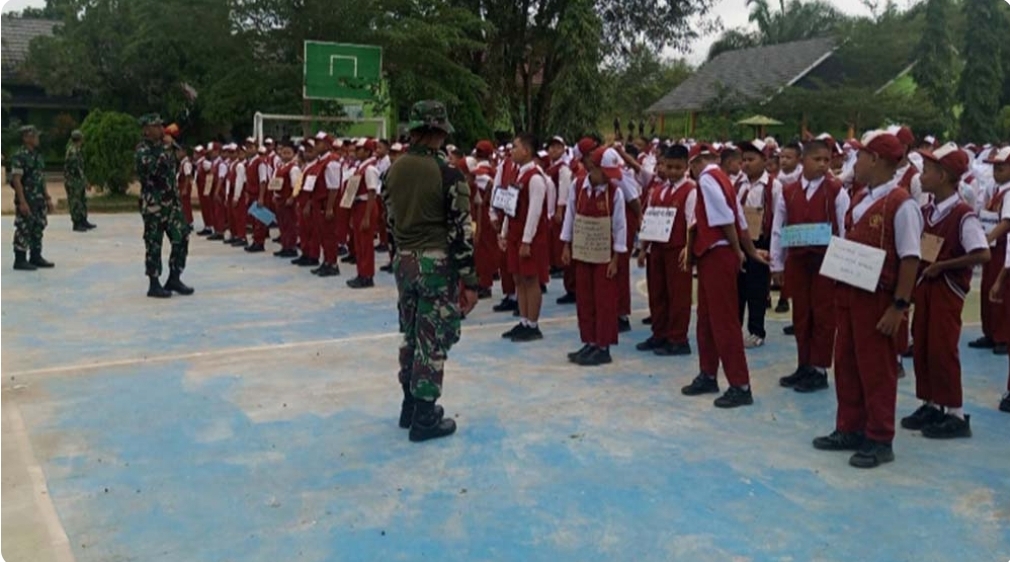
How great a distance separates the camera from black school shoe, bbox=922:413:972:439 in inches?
213

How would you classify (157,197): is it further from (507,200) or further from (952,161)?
(952,161)

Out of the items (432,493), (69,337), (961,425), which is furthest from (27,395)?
(961,425)

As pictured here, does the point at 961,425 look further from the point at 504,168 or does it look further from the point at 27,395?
the point at 27,395

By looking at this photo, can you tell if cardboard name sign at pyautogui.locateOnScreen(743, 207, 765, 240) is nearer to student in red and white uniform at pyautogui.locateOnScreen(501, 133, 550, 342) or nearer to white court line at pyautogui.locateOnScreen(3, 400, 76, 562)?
student in red and white uniform at pyautogui.locateOnScreen(501, 133, 550, 342)

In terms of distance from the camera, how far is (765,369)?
709 centimetres

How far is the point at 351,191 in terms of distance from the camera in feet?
36.8

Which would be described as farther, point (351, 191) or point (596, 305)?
point (351, 191)

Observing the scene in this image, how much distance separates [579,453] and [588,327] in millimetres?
2174

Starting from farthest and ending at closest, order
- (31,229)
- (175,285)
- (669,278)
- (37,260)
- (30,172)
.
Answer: (37,260) → (31,229) → (30,172) → (175,285) → (669,278)

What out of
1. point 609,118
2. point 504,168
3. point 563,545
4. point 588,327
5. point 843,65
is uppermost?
point 843,65

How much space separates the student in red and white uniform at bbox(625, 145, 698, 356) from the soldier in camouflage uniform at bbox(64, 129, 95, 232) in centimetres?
1228

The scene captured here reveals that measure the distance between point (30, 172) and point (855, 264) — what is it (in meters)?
10.5

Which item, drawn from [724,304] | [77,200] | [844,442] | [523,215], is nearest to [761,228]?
[523,215]

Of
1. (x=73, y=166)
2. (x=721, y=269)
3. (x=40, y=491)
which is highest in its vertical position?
(x=73, y=166)
